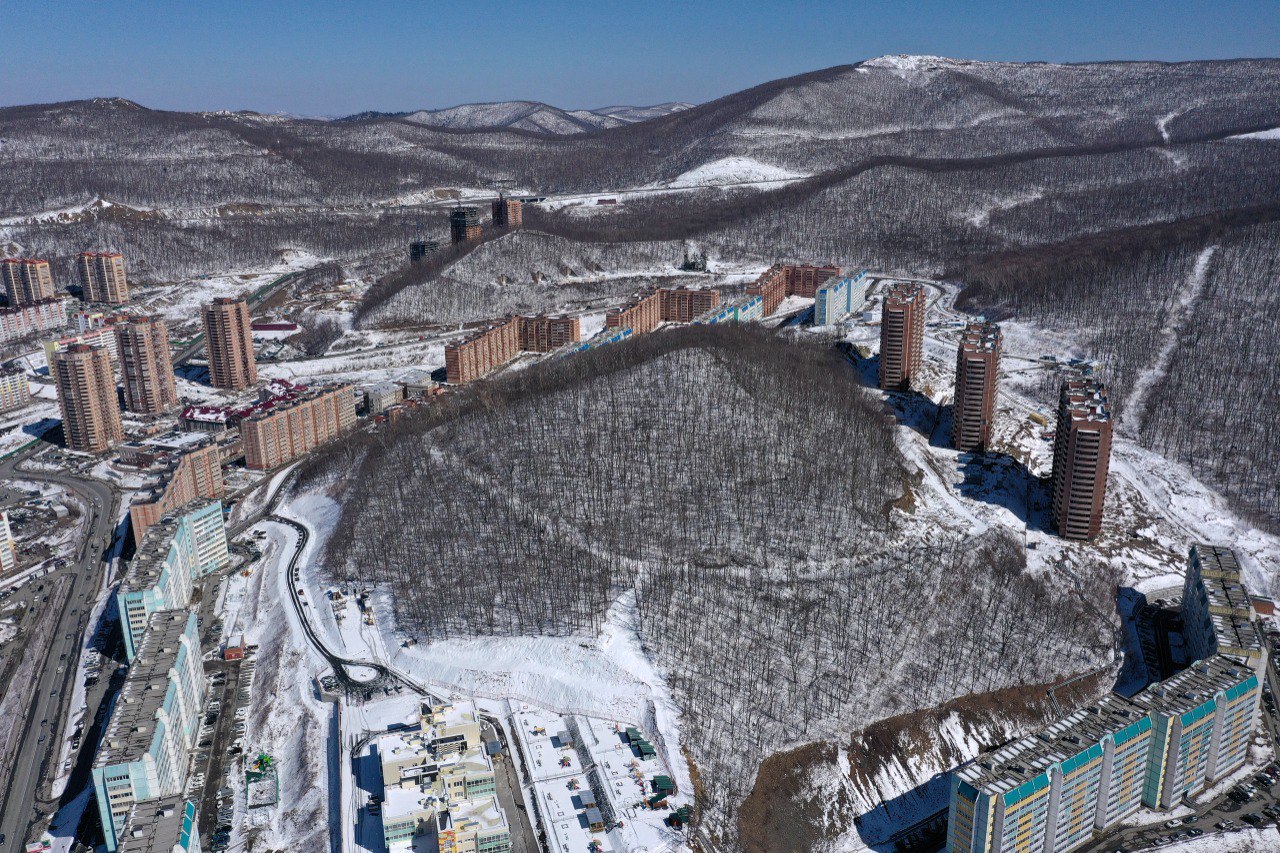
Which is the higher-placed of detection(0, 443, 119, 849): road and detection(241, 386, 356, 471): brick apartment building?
detection(241, 386, 356, 471): brick apartment building

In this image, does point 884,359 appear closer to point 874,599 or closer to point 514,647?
point 874,599

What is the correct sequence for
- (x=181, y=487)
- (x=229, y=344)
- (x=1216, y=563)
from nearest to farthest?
1. (x=1216, y=563)
2. (x=181, y=487)
3. (x=229, y=344)

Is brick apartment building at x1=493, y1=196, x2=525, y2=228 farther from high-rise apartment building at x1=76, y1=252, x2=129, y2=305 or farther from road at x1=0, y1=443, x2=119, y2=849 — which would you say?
road at x1=0, y1=443, x2=119, y2=849

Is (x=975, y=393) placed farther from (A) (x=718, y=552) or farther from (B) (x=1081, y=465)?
(A) (x=718, y=552)

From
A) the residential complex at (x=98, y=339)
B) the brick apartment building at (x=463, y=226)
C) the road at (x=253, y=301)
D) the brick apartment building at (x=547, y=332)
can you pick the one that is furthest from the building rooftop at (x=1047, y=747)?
the brick apartment building at (x=463, y=226)

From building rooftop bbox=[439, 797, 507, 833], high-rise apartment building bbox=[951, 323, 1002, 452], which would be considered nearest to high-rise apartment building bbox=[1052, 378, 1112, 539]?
high-rise apartment building bbox=[951, 323, 1002, 452]

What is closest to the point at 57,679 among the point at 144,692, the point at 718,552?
the point at 144,692
